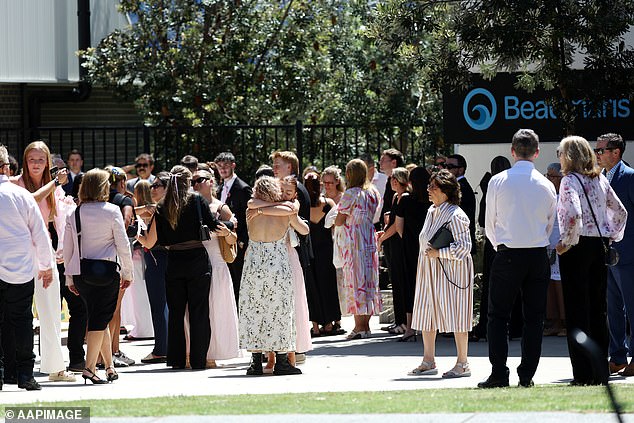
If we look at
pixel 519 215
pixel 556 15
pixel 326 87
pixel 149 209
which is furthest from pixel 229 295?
pixel 326 87

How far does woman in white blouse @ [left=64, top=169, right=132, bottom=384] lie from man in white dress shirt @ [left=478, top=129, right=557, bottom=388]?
319 centimetres

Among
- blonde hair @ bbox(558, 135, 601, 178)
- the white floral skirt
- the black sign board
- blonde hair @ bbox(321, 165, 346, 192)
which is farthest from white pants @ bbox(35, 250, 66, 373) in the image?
the black sign board

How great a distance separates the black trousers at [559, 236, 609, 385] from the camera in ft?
32.0

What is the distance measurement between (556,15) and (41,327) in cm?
623

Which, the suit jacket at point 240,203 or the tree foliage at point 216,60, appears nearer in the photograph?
the suit jacket at point 240,203

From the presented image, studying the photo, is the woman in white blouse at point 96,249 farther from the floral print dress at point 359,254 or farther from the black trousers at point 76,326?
the floral print dress at point 359,254

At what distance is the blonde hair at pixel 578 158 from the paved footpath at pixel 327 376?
1.80 meters

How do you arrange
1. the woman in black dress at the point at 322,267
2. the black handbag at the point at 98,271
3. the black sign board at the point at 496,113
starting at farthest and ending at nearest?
the black sign board at the point at 496,113 < the woman in black dress at the point at 322,267 < the black handbag at the point at 98,271

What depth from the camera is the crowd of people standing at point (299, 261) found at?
32.1ft

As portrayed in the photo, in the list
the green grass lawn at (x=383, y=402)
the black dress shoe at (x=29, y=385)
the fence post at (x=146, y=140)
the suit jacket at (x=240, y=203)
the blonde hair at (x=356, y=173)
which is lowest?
→ the black dress shoe at (x=29, y=385)

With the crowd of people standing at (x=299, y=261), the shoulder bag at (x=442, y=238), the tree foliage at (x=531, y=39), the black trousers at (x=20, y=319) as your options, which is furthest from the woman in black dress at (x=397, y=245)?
the black trousers at (x=20, y=319)

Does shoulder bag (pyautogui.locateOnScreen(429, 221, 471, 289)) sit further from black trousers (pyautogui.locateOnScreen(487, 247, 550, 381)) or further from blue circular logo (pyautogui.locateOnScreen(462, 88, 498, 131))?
blue circular logo (pyautogui.locateOnScreen(462, 88, 498, 131))

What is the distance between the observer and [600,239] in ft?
32.1

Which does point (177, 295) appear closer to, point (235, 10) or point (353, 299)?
point (353, 299)
